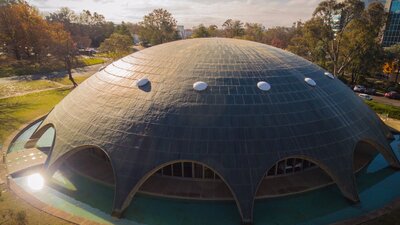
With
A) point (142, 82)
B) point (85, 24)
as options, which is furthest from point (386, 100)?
point (85, 24)

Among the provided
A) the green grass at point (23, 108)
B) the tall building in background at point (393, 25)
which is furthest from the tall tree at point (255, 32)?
the green grass at point (23, 108)

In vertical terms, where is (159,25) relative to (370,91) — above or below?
above

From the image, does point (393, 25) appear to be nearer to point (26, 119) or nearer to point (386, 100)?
point (386, 100)

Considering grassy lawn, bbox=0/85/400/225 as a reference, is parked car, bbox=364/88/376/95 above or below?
below

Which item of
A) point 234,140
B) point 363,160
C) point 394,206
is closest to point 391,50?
point 363,160

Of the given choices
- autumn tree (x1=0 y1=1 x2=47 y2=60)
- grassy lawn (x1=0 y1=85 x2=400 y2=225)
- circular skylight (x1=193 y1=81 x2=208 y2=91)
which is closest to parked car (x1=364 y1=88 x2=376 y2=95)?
grassy lawn (x1=0 y1=85 x2=400 y2=225)

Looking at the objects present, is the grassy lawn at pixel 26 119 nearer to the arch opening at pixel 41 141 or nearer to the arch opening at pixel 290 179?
the arch opening at pixel 41 141

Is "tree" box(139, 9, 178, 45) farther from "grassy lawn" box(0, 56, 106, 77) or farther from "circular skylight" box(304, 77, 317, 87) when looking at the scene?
"circular skylight" box(304, 77, 317, 87)
